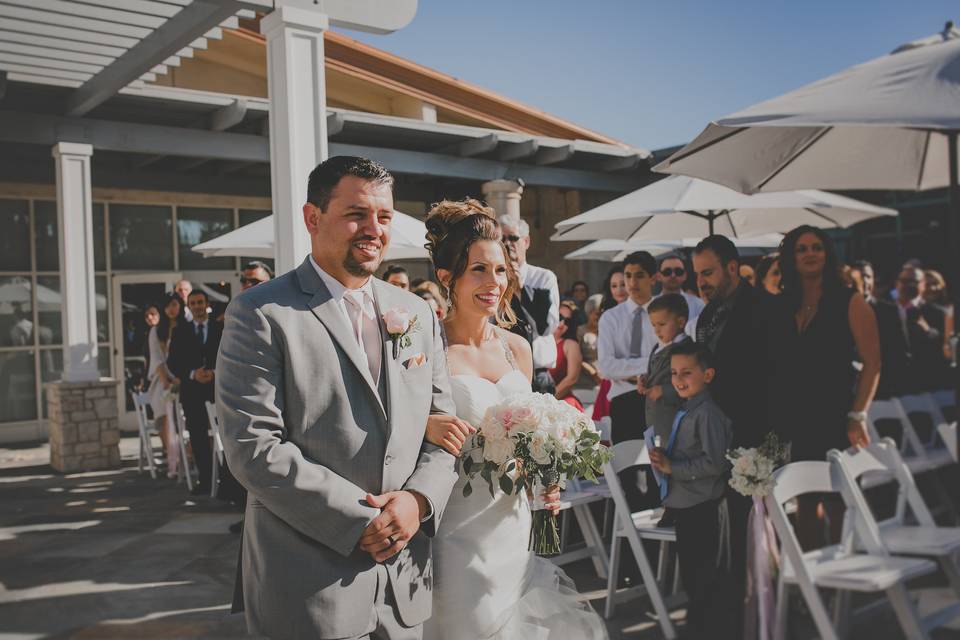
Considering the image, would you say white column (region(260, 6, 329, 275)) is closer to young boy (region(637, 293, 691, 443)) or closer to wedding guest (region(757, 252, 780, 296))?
young boy (region(637, 293, 691, 443))

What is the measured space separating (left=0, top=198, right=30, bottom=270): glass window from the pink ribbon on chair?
1203 cm

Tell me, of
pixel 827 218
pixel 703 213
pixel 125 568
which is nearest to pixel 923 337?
pixel 827 218

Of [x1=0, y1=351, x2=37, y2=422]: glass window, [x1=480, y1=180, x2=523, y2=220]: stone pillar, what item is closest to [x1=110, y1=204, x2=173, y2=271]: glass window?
[x1=0, y1=351, x2=37, y2=422]: glass window

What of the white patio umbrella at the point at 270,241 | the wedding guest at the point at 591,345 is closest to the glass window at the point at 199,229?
the white patio umbrella at the point at 270,241

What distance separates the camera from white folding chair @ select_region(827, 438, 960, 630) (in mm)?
3205

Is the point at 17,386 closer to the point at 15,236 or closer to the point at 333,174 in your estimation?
the point at 15,236

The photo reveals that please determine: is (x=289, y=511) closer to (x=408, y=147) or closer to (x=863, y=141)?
(x=863, y=141)

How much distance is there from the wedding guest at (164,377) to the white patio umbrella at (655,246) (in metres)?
5.95

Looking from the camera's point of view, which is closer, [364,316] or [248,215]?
[364,316]

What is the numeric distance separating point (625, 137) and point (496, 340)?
45.0 feet

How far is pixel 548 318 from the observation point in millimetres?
5398

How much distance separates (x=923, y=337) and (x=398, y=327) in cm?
257

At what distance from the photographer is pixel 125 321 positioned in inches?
522

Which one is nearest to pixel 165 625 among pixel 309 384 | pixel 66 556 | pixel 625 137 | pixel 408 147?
pixel 66 556
